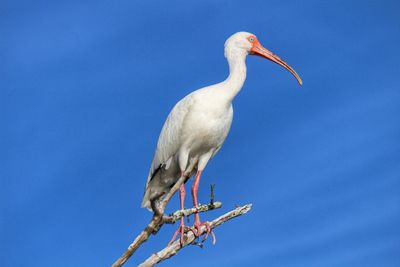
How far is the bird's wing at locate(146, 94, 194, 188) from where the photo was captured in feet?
41.0

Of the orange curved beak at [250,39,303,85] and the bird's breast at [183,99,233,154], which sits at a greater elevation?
the orange curved beak at [250,39,303,85]

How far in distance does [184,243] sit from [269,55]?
16.1 ft

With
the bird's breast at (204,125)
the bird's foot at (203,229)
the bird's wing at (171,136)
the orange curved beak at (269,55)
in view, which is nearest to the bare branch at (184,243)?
the bird's foot at (203,229)

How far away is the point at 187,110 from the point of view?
12438mm

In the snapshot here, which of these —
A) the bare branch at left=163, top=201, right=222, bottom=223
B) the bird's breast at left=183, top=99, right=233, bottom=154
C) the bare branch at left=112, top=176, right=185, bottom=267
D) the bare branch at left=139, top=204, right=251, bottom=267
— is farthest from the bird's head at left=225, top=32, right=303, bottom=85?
the bare branch at left=112, top=176, right=185, bottom=267

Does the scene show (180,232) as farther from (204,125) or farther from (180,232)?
(204,125)

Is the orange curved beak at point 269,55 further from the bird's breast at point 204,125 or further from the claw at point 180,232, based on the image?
the claw at point 180,232

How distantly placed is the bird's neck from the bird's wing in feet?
2.36

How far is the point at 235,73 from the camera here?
12852 mm

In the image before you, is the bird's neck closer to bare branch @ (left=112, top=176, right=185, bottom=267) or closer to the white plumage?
the white plumage

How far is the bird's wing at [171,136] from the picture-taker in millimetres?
12500

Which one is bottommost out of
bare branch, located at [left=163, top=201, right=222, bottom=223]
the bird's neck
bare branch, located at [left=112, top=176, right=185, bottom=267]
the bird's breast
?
bare branch, located at [left=112, top=176, right=185, bottom=267]

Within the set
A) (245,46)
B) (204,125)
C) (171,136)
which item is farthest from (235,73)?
(171,136)

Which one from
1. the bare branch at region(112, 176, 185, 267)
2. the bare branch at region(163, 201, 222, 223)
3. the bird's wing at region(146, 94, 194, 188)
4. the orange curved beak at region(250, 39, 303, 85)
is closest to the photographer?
the bare branch at region(112, 176, 185, 267)
